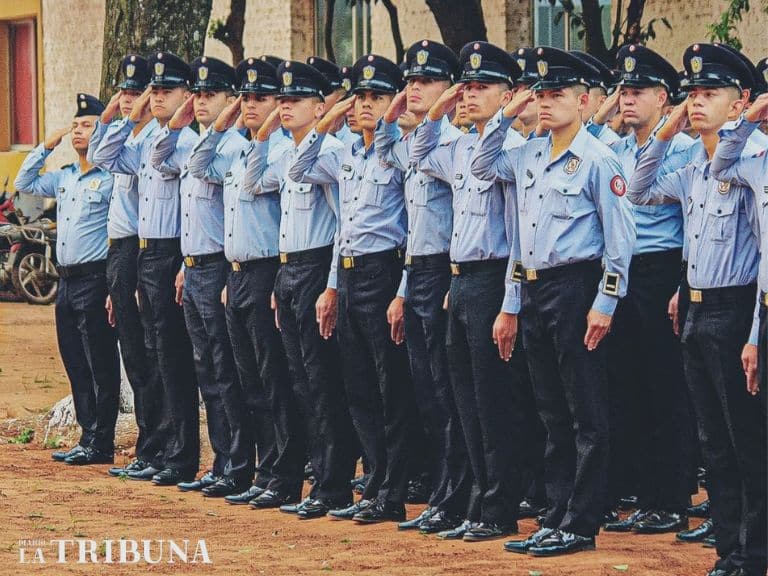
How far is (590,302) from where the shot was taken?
817 centimetres

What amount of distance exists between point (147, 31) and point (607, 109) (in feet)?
17.0

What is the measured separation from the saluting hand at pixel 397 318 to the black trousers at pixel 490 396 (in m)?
0.45

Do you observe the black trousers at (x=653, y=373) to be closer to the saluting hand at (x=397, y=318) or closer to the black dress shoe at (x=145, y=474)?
the saluting hand at (x=397, y=318)

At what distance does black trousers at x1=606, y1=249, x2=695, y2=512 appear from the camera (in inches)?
352

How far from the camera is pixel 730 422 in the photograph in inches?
297

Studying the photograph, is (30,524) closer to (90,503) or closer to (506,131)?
(90,503)

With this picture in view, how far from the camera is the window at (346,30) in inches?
850

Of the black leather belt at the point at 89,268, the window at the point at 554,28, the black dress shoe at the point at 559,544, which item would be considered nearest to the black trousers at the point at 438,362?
the black dress shoe at the point at 559,544

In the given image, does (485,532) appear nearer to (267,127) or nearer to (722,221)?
(722,221)

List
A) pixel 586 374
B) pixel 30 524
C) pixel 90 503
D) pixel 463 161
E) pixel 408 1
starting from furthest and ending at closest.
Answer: pixel 408 1 < pixel 90 503 < pixel 30 524 < pixel 463 161 < pixel 586 374

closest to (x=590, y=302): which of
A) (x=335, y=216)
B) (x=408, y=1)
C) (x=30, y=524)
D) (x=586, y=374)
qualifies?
(x=586, y=374)

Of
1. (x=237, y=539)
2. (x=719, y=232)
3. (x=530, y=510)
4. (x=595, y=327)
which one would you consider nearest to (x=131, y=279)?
(x=237, y=539)

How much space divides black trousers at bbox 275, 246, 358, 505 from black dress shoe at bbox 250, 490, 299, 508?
0.87 ft

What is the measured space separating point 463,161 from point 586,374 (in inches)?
48.6
